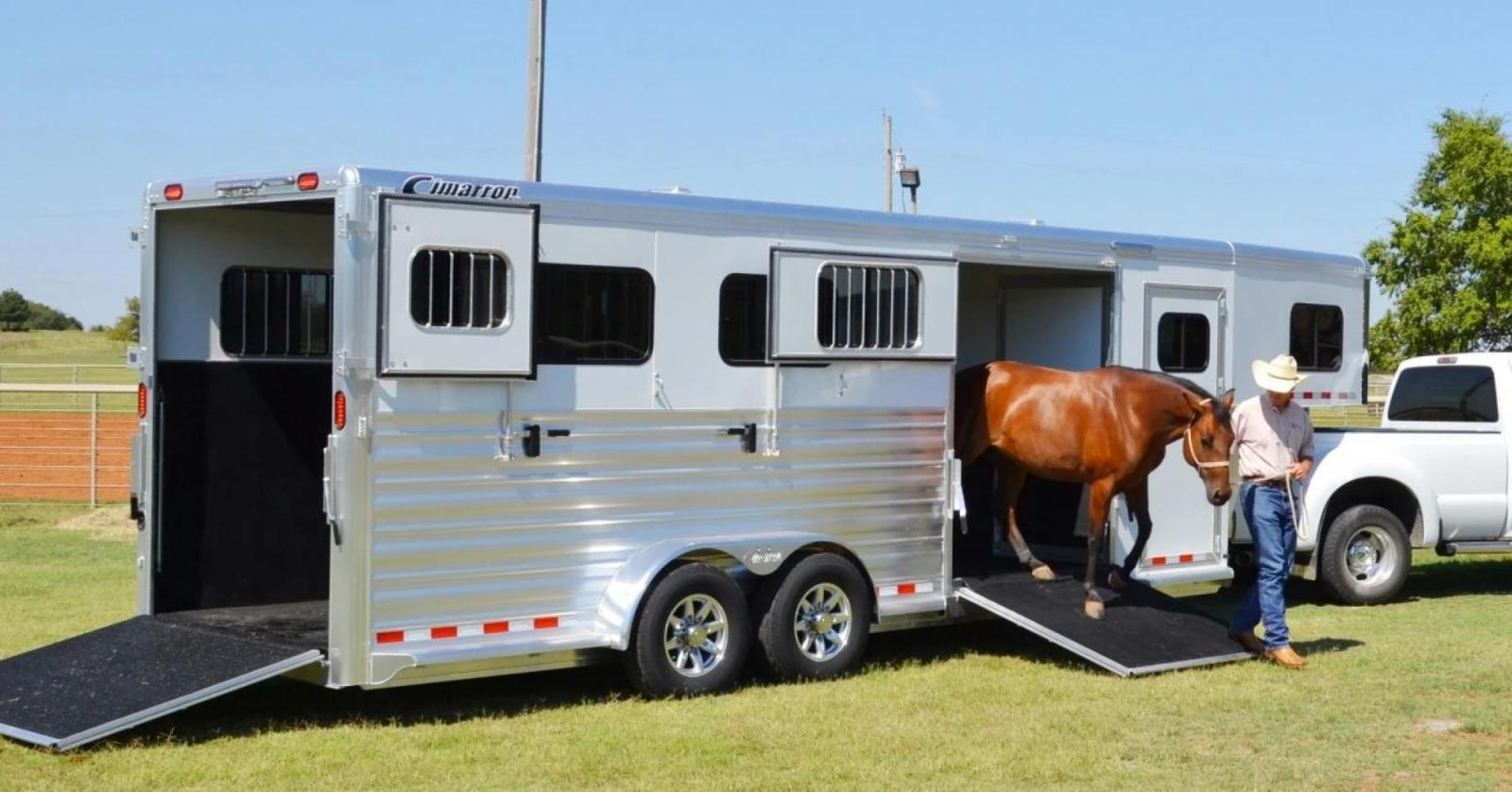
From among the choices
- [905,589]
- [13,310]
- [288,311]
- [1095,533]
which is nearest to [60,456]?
[288,311]

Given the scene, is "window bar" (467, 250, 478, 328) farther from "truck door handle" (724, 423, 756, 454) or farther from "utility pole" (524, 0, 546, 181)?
"utility pole" (524, 0, 546, 181)

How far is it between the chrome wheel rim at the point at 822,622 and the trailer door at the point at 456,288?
2.23 m

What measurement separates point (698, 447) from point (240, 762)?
2843 millimetres

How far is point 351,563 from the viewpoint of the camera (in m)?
8.05

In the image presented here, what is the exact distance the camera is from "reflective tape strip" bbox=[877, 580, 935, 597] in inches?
401

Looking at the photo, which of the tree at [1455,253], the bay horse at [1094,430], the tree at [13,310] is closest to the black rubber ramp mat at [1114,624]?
the bay horse at [1094,430]

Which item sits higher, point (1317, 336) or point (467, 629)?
point (1317, 336)

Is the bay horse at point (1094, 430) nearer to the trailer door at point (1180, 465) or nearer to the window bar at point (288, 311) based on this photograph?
the trailer door at point (1180, 465)

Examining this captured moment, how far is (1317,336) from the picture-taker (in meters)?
13.4

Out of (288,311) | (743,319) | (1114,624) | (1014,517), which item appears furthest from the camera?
(1014,517)

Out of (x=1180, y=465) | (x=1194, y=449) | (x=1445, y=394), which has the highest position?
(x=1445, y=394)

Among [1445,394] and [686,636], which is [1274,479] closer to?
[686,636]

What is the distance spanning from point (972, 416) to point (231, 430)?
4508 millimetres

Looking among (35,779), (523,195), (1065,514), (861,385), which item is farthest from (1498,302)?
(35,779)
